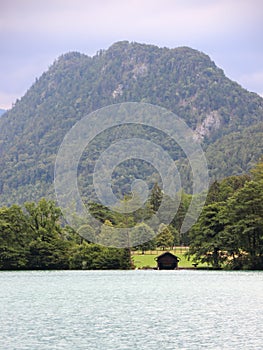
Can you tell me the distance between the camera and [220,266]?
279 feet

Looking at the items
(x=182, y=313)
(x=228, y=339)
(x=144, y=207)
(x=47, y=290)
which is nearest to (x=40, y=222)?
(x=47, y=290)

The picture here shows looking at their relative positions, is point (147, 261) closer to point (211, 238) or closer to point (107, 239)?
Answer: point (107, 239)

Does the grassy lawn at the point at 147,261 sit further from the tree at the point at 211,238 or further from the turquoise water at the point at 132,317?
the turquoise water at the point at 132,317

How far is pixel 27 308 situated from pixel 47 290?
1314 cm

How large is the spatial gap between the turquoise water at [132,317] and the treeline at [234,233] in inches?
1081

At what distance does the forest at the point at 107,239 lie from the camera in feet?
268

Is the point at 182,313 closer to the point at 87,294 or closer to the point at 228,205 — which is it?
the point at 87,294

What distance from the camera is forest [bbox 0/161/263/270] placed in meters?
81.7

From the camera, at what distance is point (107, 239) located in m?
94.1

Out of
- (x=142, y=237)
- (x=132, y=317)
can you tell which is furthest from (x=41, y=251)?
(x=132, y=317)

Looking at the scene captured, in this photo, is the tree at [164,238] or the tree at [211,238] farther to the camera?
the tree at [164,238]

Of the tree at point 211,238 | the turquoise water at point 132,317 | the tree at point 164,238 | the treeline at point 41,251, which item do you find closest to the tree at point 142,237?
the tree at point 164,238

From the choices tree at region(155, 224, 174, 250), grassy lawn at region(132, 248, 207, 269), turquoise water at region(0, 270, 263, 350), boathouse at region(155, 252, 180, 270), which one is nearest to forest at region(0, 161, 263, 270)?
boathouse at region(155, 252, 180, 270)

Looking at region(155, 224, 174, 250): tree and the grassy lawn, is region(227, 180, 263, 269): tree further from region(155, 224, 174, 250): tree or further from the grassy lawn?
region(155, 224, 174, 250): tree
